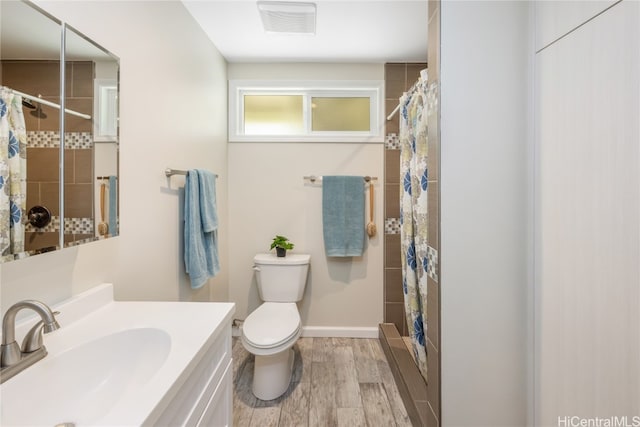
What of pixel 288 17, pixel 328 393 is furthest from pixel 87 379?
pixel 288 17

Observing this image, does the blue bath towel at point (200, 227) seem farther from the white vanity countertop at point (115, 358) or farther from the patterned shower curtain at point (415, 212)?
the patterned shower curtain at point (415, 212)

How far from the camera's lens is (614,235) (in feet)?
2.81

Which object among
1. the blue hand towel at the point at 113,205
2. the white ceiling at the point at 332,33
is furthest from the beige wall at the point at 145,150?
the white ceiling at the point at 332,33

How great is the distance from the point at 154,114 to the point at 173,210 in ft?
1.66

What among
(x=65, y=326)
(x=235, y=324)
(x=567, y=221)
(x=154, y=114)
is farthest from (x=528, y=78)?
(x=235, y=324)

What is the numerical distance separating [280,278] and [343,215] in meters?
0.70

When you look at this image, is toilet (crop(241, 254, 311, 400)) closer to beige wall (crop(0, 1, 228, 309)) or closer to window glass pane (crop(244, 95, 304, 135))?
beige wall (crop(0, 1, 228, 309))

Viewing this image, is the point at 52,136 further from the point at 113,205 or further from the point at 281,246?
the point at 281,246

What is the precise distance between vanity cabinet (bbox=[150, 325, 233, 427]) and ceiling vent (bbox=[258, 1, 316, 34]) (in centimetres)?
169

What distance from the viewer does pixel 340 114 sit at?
261cm

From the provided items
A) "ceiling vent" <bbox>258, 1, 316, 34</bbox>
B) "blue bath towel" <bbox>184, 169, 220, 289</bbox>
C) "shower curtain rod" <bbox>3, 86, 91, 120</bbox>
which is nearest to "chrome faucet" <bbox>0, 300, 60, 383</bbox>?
"shower curtain rod" <bbox>3, 86, 91, 120</bbox>

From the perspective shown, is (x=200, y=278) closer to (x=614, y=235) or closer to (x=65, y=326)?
(x=65, y=326)

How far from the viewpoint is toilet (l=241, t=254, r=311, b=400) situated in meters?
1.71

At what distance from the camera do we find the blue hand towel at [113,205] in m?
1.12
